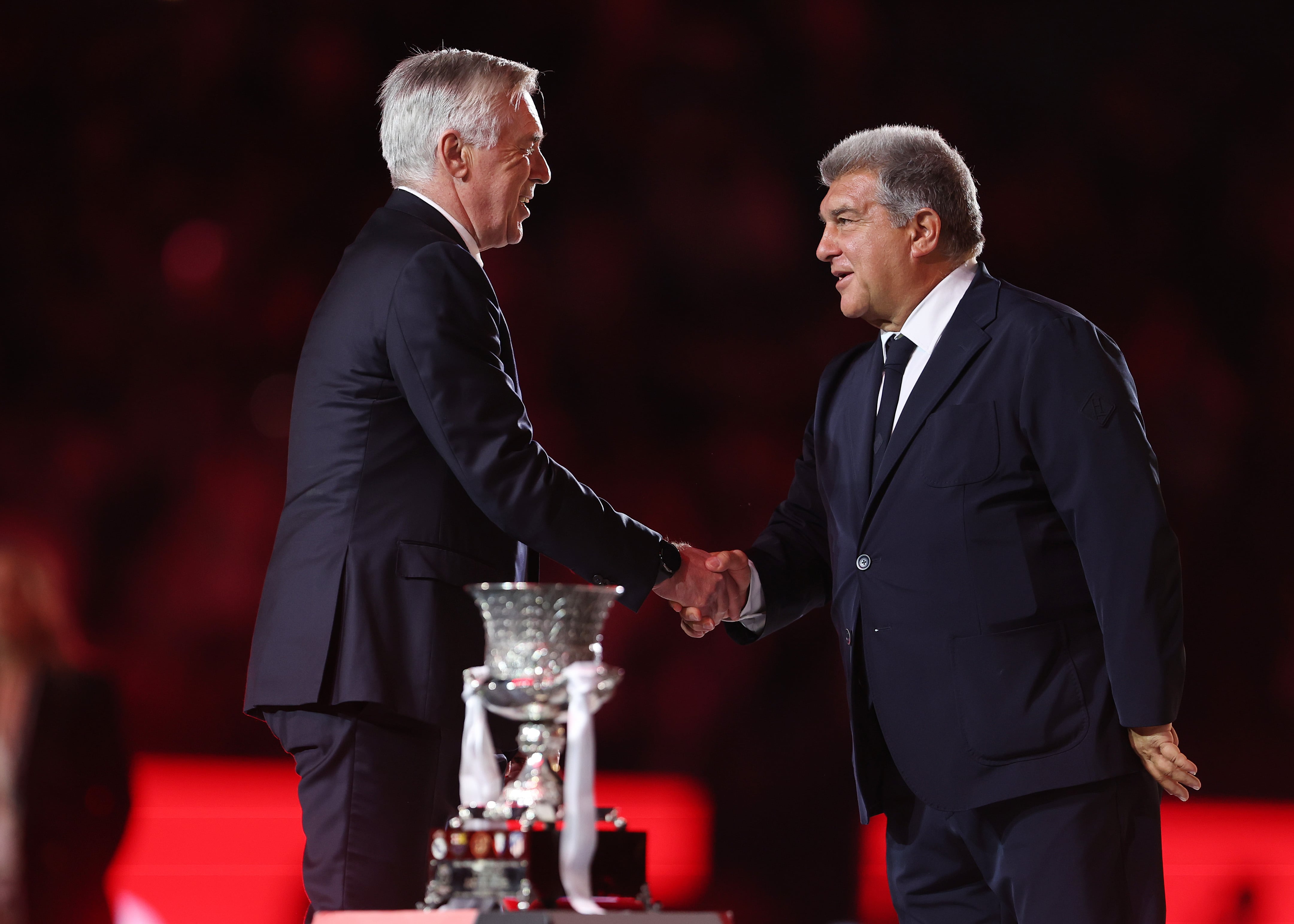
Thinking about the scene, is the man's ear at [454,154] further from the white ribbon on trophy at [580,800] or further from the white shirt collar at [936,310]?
the white ribbon on trophy at [580,800]

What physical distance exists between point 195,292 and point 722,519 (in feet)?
4.73

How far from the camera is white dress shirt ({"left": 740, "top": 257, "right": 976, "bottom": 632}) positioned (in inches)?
A: 81.3

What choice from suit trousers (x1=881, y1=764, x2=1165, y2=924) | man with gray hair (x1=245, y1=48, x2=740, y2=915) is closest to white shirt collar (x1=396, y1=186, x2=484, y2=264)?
man with gray hair (x1=245, y1=48, x2=740, y2=915)

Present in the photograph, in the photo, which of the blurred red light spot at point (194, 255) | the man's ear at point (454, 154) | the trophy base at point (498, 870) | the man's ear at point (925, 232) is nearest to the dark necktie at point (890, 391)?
the man's ear at point (925, 232)

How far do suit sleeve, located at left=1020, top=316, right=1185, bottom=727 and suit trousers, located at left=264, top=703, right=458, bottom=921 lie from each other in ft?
3.00

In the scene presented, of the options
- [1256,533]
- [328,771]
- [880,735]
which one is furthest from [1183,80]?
[328,771]

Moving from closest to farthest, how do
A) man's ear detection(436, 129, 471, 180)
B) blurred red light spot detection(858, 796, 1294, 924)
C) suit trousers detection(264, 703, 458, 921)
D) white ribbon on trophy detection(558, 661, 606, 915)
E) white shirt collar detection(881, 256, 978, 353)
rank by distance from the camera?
white ribbon on trophy detection(558, 661, 606, 915) → suit trousers detection(264, 703, 458, 921) → man's ear detection(436, 129, 471, 180) → white shirt collar detection(881, 256, 978, 353) → blurred red light spot detection(858, 796, 1294, 924)

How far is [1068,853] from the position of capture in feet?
5.75

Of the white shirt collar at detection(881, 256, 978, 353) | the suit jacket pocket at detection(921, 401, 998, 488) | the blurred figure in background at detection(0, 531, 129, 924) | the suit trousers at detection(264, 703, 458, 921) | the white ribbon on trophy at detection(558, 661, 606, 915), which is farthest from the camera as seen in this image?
the blurred figure in background at detection(0, 531, 129, 924)

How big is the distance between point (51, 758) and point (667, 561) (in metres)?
1.75

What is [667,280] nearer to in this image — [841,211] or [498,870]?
[841,211]

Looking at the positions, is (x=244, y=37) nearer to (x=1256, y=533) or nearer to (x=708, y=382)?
(x=708, y=382)

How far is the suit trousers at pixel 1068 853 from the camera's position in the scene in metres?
1.75

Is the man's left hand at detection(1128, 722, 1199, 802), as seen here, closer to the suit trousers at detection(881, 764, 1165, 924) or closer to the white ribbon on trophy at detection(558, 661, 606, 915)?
the suit trousers at detection(881, 764, 1165, 924)
